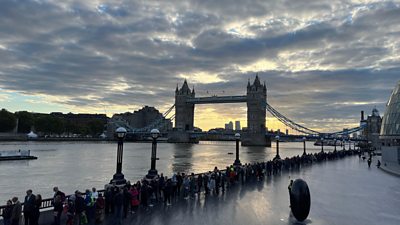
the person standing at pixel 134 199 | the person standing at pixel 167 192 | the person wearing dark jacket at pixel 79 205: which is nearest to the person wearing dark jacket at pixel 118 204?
the person wearing dark jacket at pixel 79 205

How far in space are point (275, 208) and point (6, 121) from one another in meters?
113

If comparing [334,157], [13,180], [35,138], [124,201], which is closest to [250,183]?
[124,201]

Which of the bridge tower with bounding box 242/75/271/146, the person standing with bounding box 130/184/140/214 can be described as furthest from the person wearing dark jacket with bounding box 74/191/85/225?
the bridge tower with bounding box 242/75/271/146

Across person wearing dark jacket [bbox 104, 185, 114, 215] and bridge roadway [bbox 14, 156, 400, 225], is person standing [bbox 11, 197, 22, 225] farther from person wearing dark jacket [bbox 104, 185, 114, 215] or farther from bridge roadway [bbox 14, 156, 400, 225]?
person wearing dark jacket [bbox 104, 185, 114, 215]

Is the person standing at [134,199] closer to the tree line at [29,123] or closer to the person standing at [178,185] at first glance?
the person standing at [178,185]

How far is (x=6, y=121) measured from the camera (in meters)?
108

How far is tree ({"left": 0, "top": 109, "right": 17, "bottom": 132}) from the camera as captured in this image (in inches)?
4230

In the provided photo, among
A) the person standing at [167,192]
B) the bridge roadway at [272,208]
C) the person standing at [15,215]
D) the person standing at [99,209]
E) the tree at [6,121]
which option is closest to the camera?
the person standing at [15,215]

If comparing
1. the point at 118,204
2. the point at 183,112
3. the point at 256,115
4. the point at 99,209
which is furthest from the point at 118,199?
the point at 183,112

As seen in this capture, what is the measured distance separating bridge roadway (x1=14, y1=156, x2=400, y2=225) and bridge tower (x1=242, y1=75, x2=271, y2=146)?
118 metres

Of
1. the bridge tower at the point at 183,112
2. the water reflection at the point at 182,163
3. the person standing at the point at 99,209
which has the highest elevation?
the bridge tower at the point at 183,112

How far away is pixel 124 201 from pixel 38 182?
1825cm

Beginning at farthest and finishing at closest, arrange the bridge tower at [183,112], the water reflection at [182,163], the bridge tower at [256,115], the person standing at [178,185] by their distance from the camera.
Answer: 1. the bridge tower at [183,112]
2. the bridge tower at [256,115]
3. the water reflection at [182,163]
4. the person standing at [178,185]

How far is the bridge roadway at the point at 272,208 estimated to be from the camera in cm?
1171
